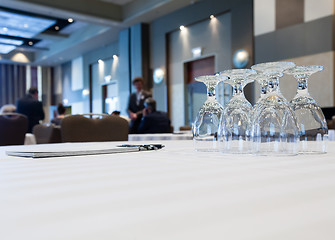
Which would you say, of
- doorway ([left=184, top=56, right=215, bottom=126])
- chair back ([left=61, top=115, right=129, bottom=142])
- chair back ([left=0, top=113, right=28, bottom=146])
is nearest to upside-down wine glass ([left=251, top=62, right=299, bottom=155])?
chair back ([left=61, top=115, right=129, bottom=142])

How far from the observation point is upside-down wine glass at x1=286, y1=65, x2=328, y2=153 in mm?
807

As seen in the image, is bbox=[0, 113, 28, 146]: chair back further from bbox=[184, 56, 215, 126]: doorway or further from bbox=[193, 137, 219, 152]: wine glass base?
bbox=[184, 56, 215, 126]: doorway

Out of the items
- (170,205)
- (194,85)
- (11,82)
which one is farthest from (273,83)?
(11,82)

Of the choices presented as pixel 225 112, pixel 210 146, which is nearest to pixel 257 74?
pixel 225 112

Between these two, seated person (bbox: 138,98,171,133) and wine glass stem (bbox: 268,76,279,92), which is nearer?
wine glass stem (bbox: 268,76,279,92)

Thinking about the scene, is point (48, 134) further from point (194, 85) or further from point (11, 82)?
point (11, 82)

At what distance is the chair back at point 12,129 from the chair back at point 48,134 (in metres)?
0.58

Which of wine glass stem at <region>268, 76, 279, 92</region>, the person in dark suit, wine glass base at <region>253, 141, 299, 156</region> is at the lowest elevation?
wine glass base at <region>253, 141, 299, 156</region>

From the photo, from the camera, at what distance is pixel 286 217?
0.25 m

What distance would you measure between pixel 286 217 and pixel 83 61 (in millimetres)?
11969

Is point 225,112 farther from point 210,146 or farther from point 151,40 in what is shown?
point 151,40

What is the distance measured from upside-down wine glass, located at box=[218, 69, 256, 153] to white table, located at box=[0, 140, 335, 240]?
11.8 inches

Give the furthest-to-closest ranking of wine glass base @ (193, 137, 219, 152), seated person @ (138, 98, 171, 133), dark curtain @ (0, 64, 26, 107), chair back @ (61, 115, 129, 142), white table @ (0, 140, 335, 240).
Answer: dark curtain @ (0, 64, 26, 107)
seated person @ (138, 98, 171, 133)
chair back @ (61, 115, 129, 142)
wine glass base @ (193, 137, 219, 152)
white table @ (0, 140, 335, 240)

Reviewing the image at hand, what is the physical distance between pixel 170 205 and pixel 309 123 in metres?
0.62
